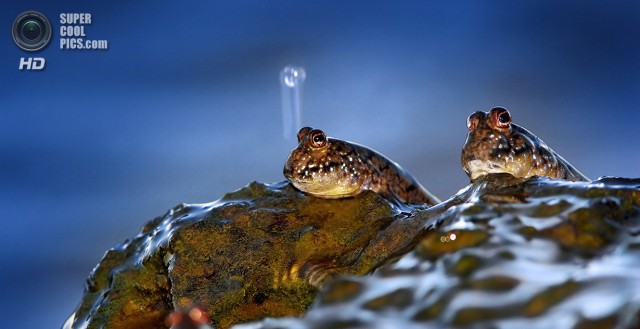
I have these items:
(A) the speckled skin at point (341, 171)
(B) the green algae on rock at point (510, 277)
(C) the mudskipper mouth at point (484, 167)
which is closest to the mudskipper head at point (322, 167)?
(A) the speckled skin at point (341, 171)

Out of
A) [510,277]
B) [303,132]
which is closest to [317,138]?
[303,132]

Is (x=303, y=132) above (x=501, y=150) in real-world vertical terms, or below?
above

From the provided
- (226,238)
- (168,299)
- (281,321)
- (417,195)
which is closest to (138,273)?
(168,299)

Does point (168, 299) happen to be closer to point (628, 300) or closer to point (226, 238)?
point (226, 238)

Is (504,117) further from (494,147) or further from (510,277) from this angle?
(510,277)

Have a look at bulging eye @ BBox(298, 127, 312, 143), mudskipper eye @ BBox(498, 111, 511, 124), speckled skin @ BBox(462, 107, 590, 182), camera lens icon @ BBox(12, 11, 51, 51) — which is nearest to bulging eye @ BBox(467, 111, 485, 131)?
speckled skin @ BBox(462, 107, 590, 182)

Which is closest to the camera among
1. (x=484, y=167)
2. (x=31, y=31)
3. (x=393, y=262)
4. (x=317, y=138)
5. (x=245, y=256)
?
(x=393, y=262)

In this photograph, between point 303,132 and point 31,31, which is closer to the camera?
point 303,132
